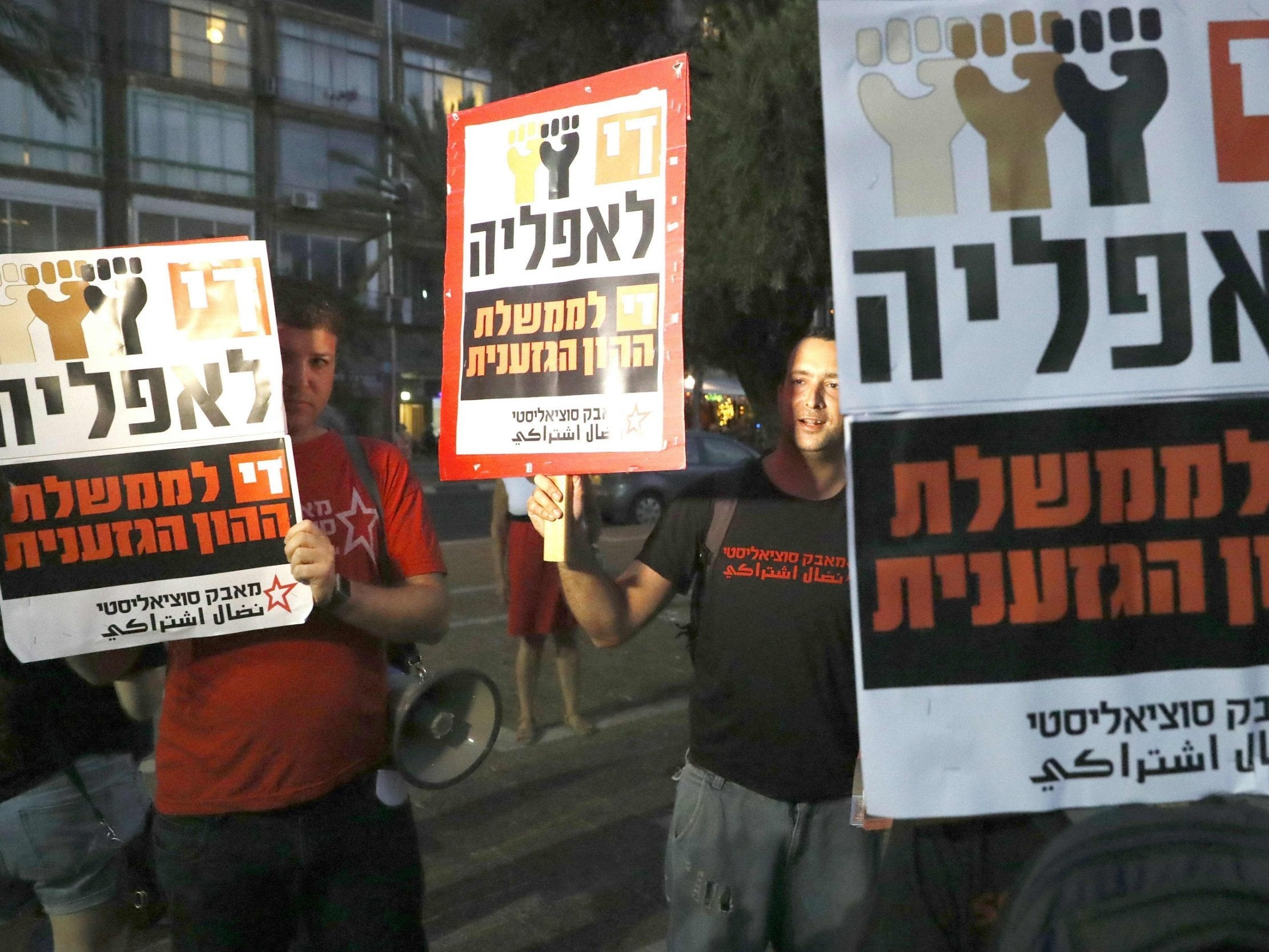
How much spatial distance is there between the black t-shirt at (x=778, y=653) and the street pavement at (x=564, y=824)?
0.45 metres

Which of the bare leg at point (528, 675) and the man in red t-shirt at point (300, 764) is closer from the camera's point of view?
the man in red t-shirt at point (300, 764)

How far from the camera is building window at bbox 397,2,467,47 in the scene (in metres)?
36.4

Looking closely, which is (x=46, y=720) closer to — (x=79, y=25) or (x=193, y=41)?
(x=79, y=25)

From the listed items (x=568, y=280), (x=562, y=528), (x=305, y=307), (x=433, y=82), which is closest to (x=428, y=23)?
(x=433, y=82)

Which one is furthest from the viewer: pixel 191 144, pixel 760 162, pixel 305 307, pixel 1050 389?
pixel 191 144

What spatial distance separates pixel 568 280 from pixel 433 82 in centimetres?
3826

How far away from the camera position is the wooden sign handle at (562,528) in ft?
7.27

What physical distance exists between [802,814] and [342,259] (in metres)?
36.0

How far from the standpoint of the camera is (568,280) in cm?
215

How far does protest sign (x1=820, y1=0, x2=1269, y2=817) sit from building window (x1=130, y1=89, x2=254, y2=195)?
110ft

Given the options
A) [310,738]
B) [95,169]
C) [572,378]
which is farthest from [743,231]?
[95,169]

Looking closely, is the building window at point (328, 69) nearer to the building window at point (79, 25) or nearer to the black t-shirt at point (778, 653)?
the building window at point (79, 25)

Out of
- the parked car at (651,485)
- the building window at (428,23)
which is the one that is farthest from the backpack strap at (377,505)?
the building window at (428,23)

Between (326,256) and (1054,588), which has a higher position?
(326,256)
